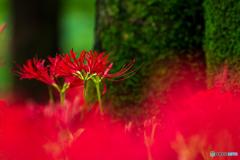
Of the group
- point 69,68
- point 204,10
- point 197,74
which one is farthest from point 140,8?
point 69,68

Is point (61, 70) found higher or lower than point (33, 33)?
lower

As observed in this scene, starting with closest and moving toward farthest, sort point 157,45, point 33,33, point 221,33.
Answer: point 221,33, point 157,45, point 33,33

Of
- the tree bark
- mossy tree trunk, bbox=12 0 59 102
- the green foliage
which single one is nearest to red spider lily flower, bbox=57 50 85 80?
the tree bark

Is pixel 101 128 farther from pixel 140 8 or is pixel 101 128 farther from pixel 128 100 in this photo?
pixel 140 8

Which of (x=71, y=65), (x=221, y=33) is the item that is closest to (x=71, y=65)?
(x=71, y=65)

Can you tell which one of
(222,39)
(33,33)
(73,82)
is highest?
(33,33)

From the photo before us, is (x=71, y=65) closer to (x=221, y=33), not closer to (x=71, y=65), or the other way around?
(x=71, y=65)

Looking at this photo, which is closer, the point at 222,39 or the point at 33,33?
the point at 222,39

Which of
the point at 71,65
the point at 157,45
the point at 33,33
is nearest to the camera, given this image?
the point at 71,65
